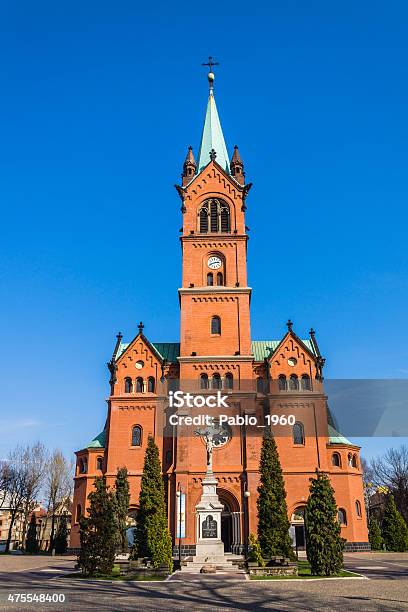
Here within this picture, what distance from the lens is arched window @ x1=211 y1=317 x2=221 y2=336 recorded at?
158 ft

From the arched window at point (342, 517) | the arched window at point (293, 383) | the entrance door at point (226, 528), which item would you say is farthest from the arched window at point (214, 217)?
the arched window at point (342, 517)

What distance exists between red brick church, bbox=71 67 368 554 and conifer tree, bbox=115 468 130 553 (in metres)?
2.56

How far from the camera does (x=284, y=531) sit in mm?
32656

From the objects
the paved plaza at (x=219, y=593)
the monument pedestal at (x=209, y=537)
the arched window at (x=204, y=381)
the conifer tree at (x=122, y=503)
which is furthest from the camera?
the arched window at (x=204, y=381)

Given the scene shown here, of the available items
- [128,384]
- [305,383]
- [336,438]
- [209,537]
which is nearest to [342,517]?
[336,438]

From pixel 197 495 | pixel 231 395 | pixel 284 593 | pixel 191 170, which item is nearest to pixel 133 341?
pixel 231 395

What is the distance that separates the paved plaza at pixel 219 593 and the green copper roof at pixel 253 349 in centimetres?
2467

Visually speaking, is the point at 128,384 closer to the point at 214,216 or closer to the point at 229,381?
the point at 229,381

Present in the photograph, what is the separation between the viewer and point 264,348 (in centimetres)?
5184

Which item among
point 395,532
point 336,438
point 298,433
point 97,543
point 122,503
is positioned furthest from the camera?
point 336,438

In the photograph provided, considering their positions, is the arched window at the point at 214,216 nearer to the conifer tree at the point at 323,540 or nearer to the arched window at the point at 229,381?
the arched window at the point at 229,381

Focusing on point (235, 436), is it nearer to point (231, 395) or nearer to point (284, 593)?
point (231, 395)

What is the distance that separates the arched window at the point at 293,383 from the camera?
47.2 metres

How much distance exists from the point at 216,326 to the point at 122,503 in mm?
16890
